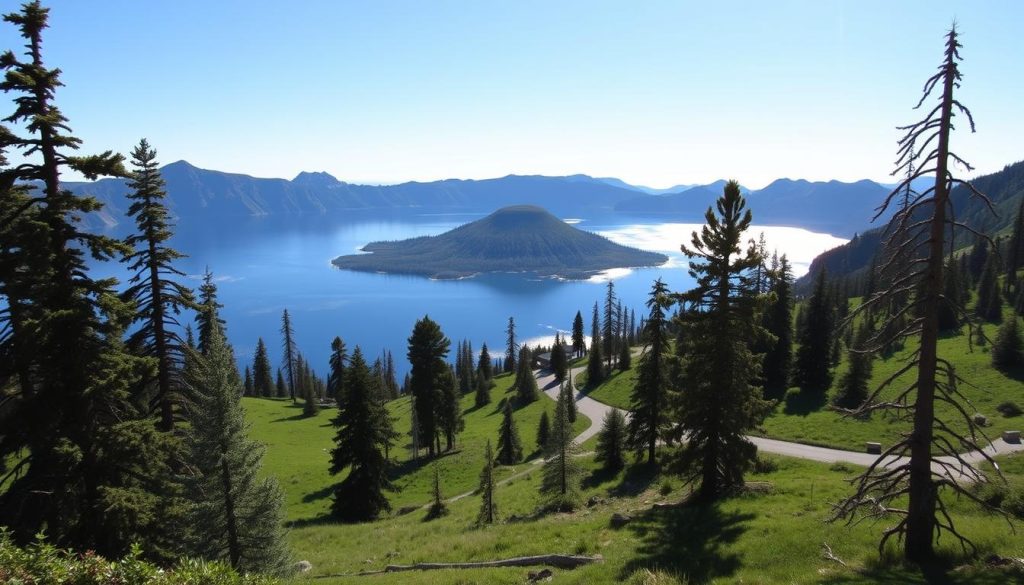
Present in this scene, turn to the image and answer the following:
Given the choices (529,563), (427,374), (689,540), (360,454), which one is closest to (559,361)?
(427,374)

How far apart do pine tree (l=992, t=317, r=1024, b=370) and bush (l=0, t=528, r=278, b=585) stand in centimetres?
6369

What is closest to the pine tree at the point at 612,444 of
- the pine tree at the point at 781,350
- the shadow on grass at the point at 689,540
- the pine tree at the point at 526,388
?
the shadow on grass at the point at 689,540

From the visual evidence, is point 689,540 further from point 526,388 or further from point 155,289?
point 526,388

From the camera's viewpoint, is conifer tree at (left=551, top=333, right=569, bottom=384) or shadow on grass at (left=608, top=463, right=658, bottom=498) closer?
shadow on grass at (left=608, top=463, right=658, bottom=498)

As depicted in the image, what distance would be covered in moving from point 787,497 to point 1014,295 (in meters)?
93.0

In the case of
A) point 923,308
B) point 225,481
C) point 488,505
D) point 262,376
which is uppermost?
point 923,308

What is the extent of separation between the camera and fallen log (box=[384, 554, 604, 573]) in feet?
54.9

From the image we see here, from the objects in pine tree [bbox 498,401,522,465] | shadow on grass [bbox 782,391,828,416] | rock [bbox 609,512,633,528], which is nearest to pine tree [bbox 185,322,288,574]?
rock [bbox 609,512,633,528]

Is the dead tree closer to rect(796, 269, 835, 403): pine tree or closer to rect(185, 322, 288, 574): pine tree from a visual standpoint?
rect(185, 322, 288, 574): pine tree

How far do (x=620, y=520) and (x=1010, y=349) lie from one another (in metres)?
50.7

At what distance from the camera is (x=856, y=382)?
1884 inches

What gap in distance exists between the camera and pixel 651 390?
117 ft

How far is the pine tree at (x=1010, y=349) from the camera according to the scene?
157 ft

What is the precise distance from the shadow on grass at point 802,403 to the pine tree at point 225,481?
4695cm
